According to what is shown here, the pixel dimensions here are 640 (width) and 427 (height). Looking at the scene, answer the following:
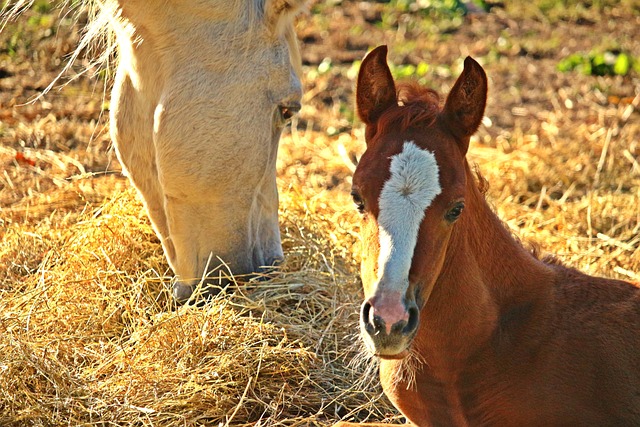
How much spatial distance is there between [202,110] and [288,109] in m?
0.41

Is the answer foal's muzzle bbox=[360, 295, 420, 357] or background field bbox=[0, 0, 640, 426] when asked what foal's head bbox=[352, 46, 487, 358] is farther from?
background field bbox=[0, 0, 640, 426]

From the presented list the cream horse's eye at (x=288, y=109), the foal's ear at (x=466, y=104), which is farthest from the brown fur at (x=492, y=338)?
the cream horse's eye at (x=288, y=109)

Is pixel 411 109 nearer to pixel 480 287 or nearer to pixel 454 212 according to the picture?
pixel 454 212

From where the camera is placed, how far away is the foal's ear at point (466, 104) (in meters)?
2.81

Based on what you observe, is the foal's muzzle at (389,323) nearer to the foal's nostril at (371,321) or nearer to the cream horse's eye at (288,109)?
the foal's nostril at (371,321)

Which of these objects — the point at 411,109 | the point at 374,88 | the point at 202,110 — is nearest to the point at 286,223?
the point at 202,110

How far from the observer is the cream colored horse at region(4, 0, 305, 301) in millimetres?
3955

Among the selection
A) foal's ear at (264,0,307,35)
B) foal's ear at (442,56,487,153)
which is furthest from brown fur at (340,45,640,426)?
foal's ear at (264,0,307,35)

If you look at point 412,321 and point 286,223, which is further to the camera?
point 286,223

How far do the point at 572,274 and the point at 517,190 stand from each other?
2962mm

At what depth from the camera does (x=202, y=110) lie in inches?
155

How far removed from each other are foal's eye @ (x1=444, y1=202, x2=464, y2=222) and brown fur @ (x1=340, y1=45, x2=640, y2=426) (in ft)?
0.22

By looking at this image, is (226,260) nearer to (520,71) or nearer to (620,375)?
(620,375)

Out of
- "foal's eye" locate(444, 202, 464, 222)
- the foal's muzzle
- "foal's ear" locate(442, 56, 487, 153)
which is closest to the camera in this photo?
the foal's muzzle
